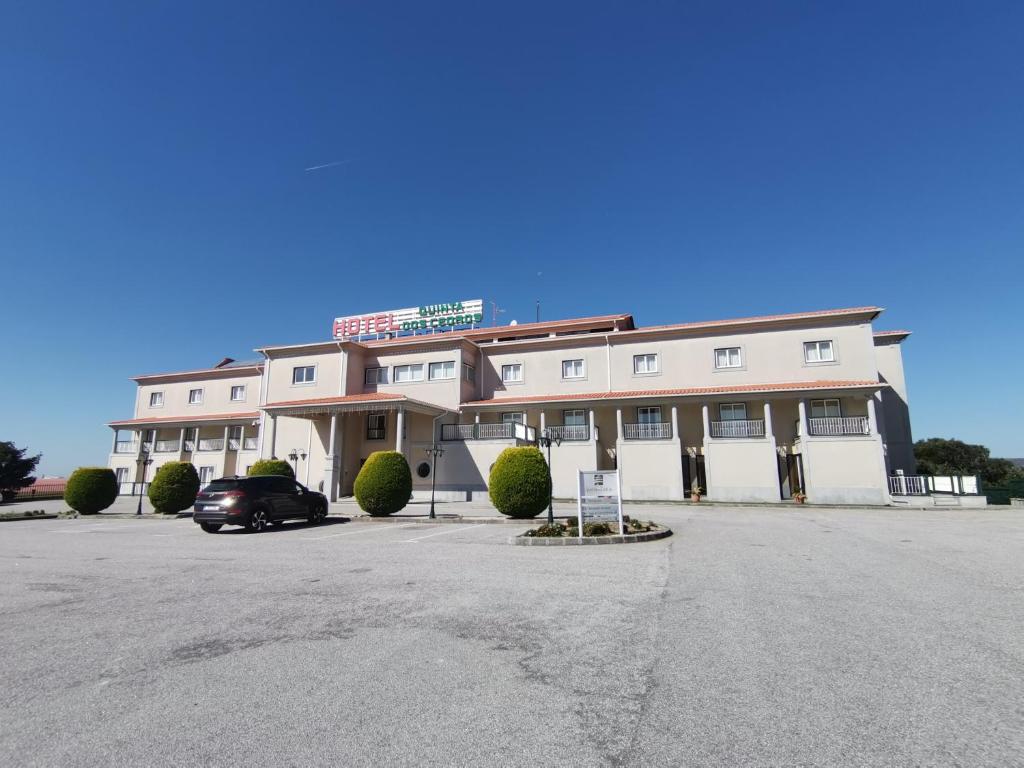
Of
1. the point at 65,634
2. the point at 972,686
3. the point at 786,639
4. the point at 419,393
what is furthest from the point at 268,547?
the point at 419,393

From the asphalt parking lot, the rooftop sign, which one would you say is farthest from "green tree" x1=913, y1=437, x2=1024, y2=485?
the asphalt parking lot

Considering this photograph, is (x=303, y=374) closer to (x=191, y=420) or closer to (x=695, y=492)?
(x=191, y=420)

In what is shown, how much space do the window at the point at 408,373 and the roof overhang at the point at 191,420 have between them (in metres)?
11.1

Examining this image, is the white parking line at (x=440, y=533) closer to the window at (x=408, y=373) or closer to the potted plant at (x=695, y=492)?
the potted plant at (x=695, y=492)

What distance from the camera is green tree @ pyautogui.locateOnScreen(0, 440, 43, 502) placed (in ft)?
147

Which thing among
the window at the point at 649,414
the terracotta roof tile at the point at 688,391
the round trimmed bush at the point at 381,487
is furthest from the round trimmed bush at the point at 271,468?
the window at the point at 649,414

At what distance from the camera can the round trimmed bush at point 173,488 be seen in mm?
21672

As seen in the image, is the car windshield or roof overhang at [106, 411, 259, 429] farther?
roof overhang at [106, 411, 259, 429]

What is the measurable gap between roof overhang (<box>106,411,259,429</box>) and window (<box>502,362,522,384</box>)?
1743cm

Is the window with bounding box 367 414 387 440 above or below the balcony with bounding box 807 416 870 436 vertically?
above

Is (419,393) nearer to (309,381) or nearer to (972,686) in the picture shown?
(309,381)

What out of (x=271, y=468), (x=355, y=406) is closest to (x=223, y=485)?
(x=271, y=468)

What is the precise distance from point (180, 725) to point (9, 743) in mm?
917

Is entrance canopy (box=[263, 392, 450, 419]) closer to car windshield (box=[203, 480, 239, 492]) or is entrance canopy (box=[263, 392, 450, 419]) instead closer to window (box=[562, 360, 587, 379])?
window (box=[562, 360, 587, 379])
